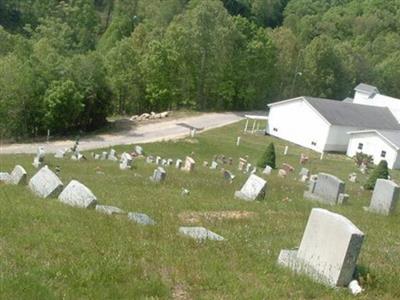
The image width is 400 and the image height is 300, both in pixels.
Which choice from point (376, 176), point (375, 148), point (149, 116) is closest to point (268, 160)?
point (376, 176)

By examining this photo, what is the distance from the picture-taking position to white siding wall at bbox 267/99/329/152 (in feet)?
180

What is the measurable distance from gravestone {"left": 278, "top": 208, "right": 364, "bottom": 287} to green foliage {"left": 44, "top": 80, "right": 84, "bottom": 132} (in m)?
44.1

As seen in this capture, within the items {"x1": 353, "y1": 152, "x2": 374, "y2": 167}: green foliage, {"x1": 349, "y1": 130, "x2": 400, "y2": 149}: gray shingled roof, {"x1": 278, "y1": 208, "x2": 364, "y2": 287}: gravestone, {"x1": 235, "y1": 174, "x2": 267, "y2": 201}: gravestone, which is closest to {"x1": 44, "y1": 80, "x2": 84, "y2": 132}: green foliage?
{"x1": 353, "y1": 152, "x2": 374, "y2": 167}: green foliage

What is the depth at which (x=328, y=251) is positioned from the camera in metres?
8.84

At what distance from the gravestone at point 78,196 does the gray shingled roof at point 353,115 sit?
44319mm

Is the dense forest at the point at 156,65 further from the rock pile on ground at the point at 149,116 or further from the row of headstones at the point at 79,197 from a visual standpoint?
the row of headstones at the point at 79,197

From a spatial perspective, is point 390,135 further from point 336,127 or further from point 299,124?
point 299,124

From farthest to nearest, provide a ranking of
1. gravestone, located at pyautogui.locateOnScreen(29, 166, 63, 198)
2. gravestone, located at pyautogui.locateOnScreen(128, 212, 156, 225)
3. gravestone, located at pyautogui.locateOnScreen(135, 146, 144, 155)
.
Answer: gravestone, located at pyautogui.locateOnScreen(135, 146, 144, 155) → gravestone, located at pyautogui.locateOnScreen(29, 166, 63, 198) → gravestone, located at pyautogui.locateOnScreen(128, 212, 156, 225)

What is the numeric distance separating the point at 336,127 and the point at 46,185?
144 ft

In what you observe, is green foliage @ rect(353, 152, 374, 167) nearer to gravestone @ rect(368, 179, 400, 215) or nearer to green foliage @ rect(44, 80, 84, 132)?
green foliage @ rect(44, 80, 84, 132)

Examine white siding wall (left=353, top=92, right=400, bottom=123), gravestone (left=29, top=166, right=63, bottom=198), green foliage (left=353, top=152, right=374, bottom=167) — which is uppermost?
gravestone (left=29, top=166, right=63, bottom=198)

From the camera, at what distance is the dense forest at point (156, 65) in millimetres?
51875

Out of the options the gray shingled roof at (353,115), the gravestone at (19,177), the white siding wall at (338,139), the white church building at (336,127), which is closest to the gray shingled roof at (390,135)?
the white church building at (336,127)

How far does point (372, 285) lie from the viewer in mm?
8711
